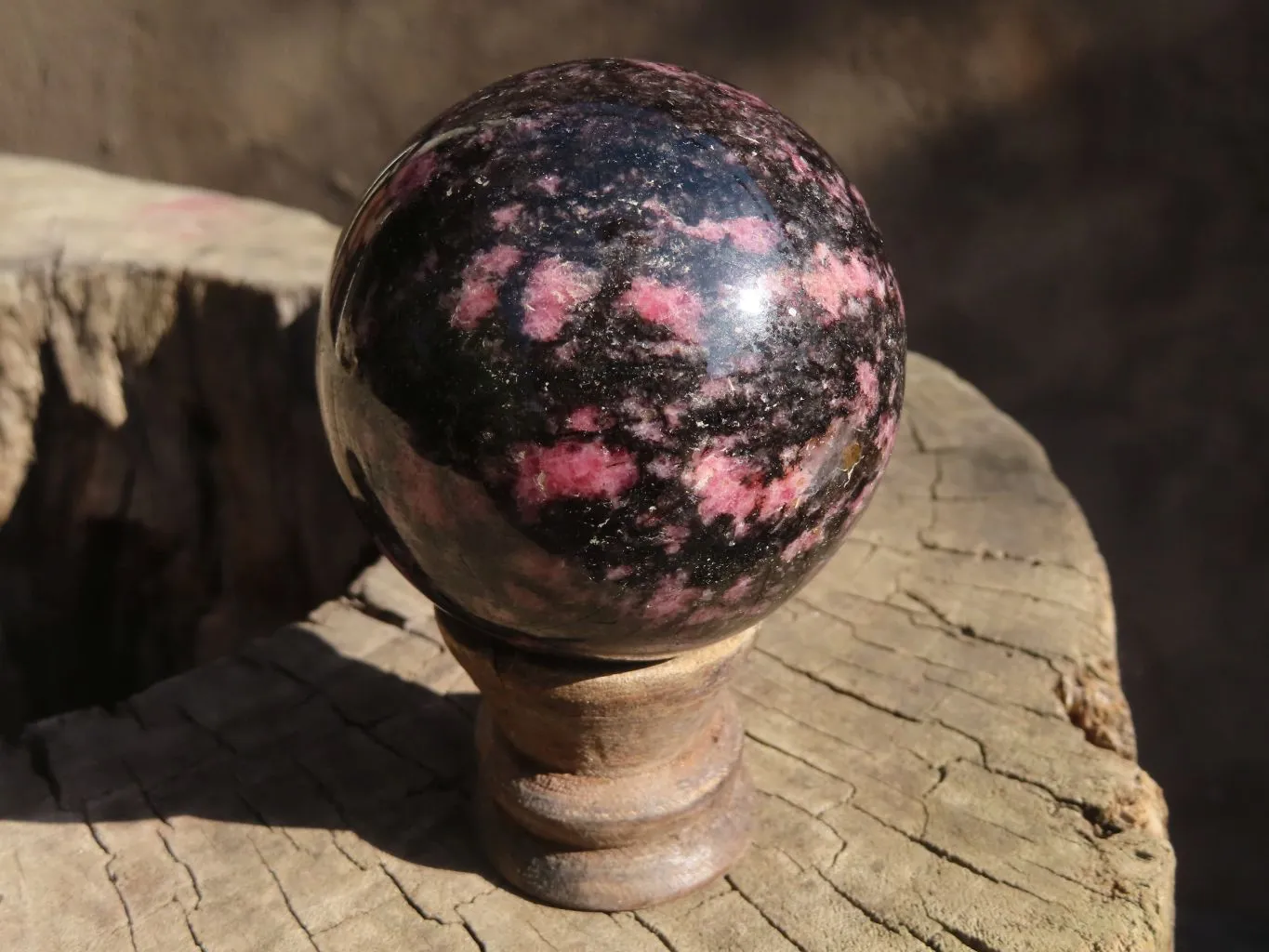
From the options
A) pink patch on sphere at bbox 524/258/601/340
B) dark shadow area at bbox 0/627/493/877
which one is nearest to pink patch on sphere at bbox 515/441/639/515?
pink patch on sphere at bbox 524/258/601/340

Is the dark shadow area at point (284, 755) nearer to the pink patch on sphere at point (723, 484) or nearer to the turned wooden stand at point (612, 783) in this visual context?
the turned wooden stand at point (612, 783)

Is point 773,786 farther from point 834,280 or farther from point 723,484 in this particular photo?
point 834,280

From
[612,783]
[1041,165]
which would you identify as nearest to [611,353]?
[612,783]

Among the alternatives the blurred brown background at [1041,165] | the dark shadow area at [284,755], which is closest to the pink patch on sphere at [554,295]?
the dark shadow area at [284,755]

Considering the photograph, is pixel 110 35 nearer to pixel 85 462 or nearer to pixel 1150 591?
pixel 85 462

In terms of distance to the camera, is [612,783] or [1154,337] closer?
[612,783]

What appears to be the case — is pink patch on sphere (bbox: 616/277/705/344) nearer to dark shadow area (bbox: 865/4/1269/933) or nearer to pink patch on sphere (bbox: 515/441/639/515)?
pink patch on sphere (bbox: 515/441/639/515)
